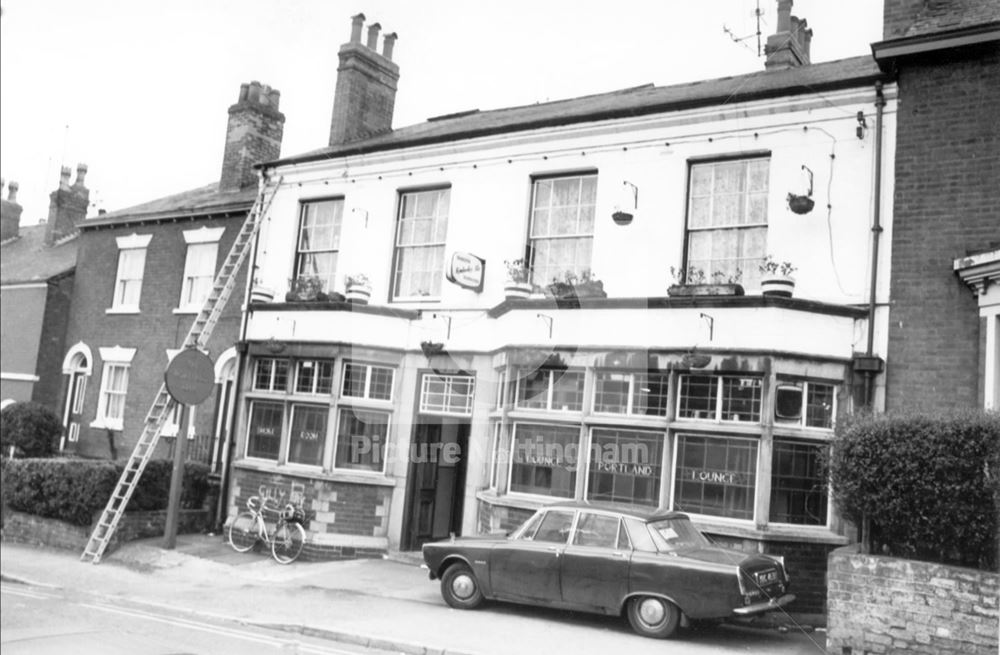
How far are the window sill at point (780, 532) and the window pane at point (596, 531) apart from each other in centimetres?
168

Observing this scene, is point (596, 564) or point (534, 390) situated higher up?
point (534, 390)

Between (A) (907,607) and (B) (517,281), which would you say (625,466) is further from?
(A) (907,607)

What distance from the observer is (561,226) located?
14.0m

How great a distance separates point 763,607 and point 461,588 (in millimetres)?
3744

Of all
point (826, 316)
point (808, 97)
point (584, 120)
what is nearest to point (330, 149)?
point (584, 120)

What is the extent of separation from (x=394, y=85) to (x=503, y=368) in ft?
31.3

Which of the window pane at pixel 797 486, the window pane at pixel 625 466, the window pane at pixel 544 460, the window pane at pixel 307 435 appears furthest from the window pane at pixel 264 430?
the window pane at pixel 797 486

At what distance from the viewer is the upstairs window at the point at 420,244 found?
15367 millimetres

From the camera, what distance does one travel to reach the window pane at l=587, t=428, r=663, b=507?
→ 38.3ft

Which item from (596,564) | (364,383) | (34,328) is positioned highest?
(34,328)

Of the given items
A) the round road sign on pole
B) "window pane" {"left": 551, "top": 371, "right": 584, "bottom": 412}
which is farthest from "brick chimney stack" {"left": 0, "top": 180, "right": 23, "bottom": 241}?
"window pane" {"left": 551, "top": 371, "right": 584, "bottom": 412}

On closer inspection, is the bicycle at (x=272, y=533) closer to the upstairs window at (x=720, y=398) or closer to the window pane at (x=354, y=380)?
the window pane at (x=354, y=380)

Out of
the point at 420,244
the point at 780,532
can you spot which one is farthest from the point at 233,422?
the point at 780,532

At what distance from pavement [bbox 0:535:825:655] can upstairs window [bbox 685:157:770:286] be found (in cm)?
524
